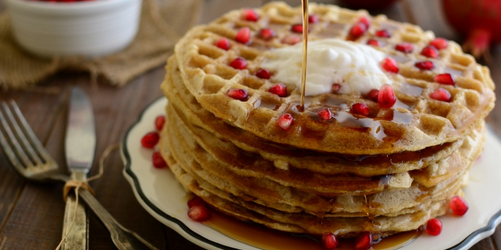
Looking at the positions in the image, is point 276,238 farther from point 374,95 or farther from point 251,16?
point 251,16

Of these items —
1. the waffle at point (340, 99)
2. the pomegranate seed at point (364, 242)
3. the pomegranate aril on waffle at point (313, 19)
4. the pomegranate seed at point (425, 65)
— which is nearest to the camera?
the waffle at point (340, 99)

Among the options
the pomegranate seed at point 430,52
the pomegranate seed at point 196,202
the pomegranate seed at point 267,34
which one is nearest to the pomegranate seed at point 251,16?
the pomegranate seed at point 267,34

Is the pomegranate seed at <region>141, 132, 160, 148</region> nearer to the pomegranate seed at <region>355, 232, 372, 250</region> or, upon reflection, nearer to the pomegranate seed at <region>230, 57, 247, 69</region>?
the pomegranate seed at <region>230, 57, 247, 69</region>

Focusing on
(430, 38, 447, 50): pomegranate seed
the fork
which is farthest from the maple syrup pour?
(430, 38, 447, 50): pomegranate seed

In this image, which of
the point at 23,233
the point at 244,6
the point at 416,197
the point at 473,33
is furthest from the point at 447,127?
the point at 244,6

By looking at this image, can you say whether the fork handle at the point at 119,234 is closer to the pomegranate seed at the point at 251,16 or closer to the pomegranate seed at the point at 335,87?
the pomegranate seed at the point at 335,87

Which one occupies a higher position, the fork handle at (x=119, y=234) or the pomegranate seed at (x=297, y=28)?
the pomegranate seed at (x=297, y=28)

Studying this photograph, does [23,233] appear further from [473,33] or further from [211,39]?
[473,33]
